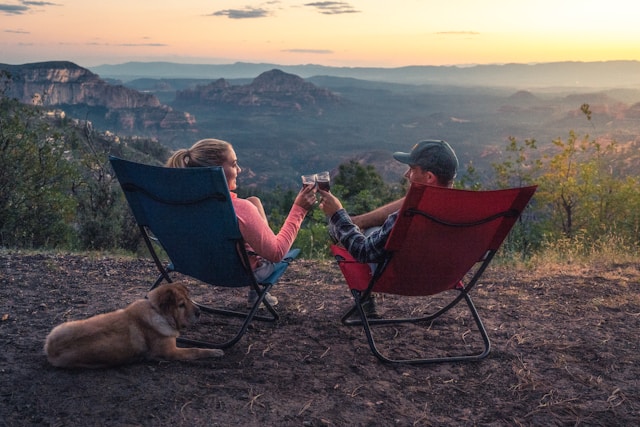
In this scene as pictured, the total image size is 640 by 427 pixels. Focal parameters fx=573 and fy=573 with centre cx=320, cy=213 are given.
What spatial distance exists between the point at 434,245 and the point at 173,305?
1359mm

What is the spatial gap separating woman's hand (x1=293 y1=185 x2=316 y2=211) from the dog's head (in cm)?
75

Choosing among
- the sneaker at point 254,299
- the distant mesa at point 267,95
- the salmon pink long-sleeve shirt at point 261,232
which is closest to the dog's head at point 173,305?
the salmon pink long-sleeve shirt at point 261,232

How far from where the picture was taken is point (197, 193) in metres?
2.78

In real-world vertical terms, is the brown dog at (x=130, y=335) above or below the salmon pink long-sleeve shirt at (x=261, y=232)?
below

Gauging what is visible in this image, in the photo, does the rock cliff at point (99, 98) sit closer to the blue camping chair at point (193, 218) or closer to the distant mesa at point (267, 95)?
the distant mesa at point (267, 95)

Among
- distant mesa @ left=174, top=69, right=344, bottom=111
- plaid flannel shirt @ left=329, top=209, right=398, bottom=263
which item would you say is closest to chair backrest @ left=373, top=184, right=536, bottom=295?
plaid flannel shirt @ left=329, top=209, right=398, bottom=263

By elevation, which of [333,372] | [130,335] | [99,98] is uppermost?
[99,98]

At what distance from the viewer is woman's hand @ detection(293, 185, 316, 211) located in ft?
9.78

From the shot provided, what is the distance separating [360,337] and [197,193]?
4.43ft

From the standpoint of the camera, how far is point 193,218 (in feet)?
9.55

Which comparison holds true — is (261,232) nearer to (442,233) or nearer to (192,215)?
(192,215)

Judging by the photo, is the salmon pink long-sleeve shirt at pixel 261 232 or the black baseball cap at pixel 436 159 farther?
the salmon pink long-sleeve shirt at pixel 261 232

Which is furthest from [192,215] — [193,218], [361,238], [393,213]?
[393,213]

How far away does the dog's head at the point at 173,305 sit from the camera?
9.34 feet
